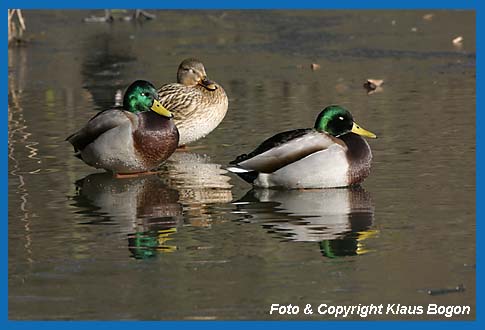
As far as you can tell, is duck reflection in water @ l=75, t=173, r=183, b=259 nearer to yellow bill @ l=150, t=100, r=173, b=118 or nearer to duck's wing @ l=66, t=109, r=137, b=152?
duck's wing @ l=66, t=109, r=137, b=152

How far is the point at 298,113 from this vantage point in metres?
13.5

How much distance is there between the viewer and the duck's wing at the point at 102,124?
34.7 ft

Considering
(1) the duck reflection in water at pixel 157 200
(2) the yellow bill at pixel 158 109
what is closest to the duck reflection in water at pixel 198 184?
(1) the duck reflection in water at pixel 157 200

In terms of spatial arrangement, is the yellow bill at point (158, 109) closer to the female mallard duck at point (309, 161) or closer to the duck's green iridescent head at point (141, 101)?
the duck's green iridescent head at point (141, 101)

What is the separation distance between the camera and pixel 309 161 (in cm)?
976

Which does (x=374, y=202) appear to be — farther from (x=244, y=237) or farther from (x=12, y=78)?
(x=12, y=78)

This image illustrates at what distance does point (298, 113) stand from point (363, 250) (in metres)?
5.65

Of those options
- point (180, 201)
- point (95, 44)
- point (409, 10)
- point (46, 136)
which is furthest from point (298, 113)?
point (409, 10)

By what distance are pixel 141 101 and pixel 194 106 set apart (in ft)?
4.65

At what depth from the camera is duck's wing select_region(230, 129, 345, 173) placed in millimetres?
9734

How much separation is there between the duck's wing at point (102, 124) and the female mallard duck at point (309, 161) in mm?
1138

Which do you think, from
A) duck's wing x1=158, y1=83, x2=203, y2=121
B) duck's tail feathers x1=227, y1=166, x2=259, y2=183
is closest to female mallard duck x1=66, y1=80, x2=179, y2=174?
duck's tail feathers x1=227, y1=166, x2=259, y2=183

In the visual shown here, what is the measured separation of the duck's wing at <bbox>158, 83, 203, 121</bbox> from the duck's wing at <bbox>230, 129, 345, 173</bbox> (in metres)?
2.14

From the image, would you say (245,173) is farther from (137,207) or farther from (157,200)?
(137,207)
